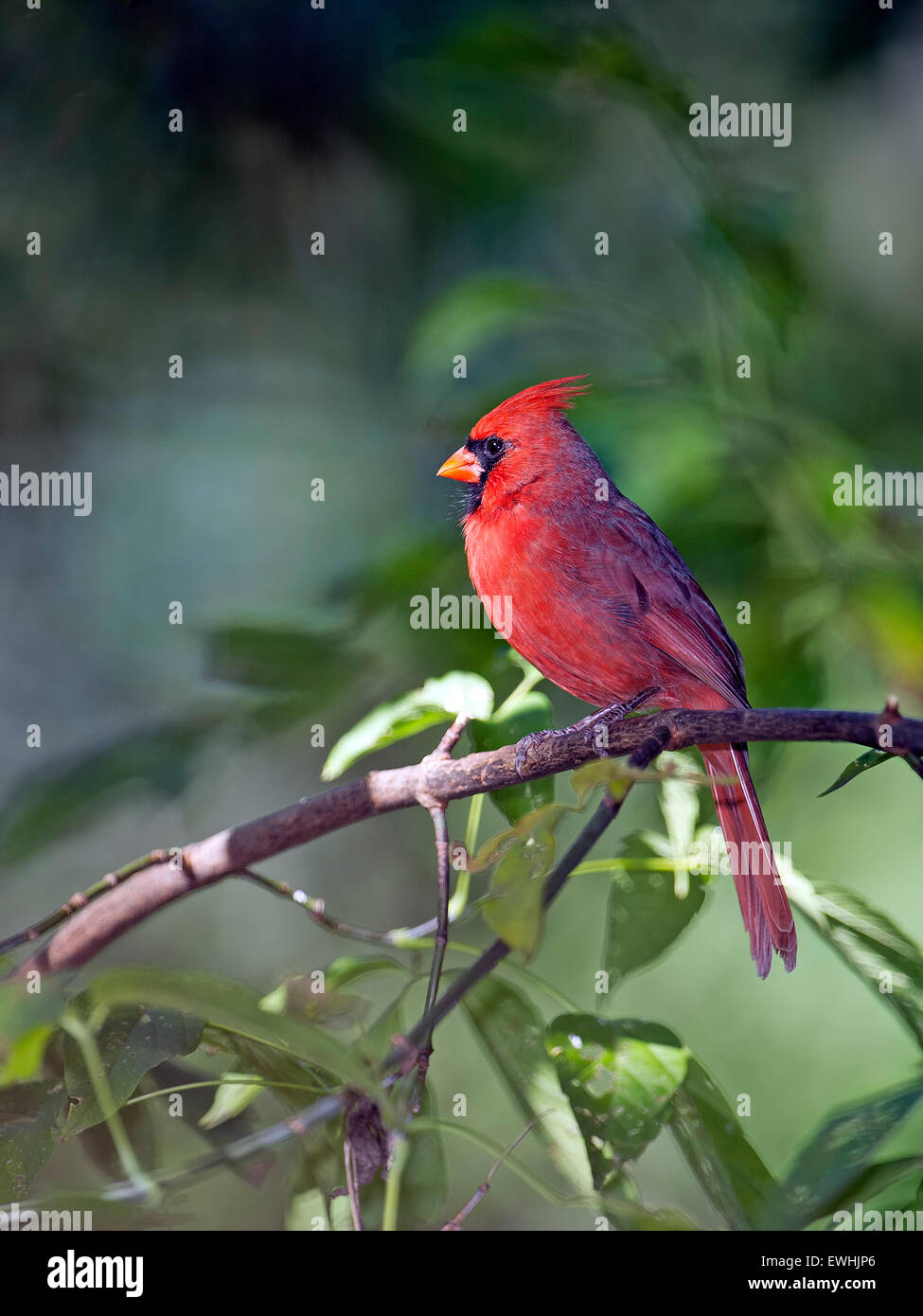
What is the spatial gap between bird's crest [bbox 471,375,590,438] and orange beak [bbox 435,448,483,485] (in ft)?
0.14

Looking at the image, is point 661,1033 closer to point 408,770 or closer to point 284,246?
point 408,770

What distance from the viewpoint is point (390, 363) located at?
222 centimetres

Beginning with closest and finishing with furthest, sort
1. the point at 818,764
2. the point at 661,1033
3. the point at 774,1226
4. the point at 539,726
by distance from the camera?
1. the point at 774,1226
2. the point at 661,1033
3. the point at 539,726
4. the point at 818,764

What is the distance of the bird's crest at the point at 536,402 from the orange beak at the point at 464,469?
0.14 ft

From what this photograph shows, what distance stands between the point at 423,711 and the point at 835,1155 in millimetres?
543

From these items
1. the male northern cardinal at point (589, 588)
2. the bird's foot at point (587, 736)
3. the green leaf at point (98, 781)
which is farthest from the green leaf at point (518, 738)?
the green leaf at point (98, 781)

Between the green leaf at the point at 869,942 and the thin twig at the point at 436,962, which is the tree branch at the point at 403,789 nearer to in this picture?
the thin twig at the point at 436,962

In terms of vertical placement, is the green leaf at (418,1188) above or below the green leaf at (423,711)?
below

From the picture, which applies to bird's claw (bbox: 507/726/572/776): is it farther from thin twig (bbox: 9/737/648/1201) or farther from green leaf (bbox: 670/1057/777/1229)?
green leaf (bbox: 670/1057/777/1229)

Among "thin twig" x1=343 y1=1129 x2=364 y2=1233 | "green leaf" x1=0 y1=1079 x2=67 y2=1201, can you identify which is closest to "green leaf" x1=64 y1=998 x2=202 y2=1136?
"green leaf" x1=0 y1=1079 x2=67 y2=1201

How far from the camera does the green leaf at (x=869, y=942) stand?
1.08 meters

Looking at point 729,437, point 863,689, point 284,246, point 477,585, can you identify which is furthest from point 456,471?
point 284,246
